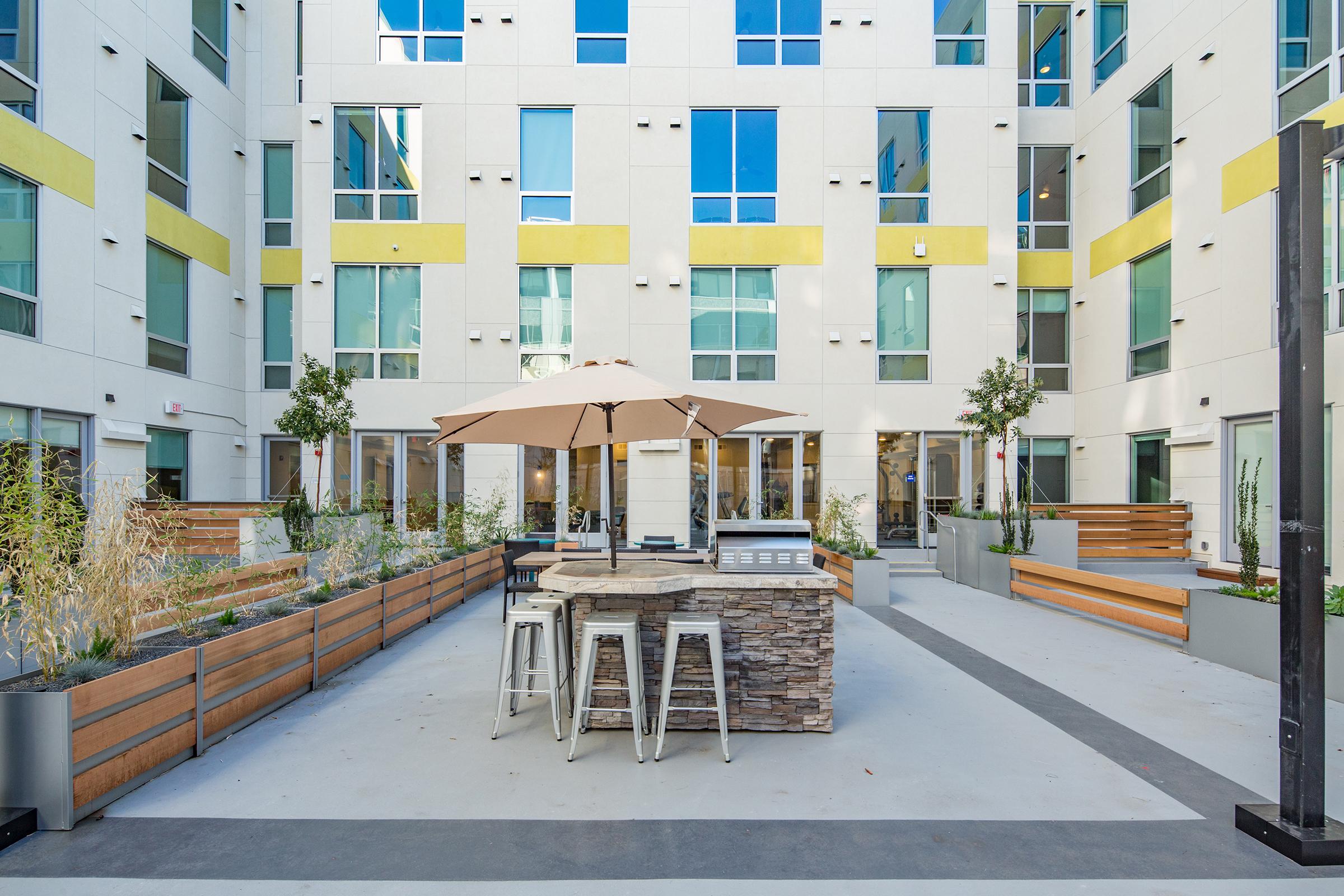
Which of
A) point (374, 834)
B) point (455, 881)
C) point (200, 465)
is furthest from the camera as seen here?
point (200, 465)

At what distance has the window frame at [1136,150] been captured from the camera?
10312 millimetres

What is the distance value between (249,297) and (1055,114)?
1627cm

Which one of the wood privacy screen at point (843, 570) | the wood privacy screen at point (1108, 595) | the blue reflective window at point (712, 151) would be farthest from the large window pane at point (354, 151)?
the wood privacy screen at point (1108, 595)

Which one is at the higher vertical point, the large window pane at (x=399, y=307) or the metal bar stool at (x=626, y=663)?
the large window pane at (x=399, y=307)

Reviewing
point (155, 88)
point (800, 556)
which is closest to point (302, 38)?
point (155, 88)

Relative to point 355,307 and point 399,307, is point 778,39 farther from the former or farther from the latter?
point 355,307

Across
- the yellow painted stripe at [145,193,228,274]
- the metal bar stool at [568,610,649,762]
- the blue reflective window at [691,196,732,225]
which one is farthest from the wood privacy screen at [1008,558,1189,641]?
the yellow painted stripe at [145,193,228,274]

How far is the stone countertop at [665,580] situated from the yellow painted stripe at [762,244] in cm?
848

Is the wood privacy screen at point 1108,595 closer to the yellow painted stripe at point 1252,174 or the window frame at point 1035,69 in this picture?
the yellow painted stripe at point 1252,174

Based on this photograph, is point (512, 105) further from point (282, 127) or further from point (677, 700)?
point (677, 700)

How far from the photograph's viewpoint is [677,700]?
4043 mm

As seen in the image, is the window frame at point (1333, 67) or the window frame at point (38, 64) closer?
the window frame at point (1333, 67)

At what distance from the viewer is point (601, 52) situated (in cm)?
1145

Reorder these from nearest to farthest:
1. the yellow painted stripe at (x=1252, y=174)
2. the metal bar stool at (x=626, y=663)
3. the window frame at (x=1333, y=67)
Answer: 1. the metal bar stool at (x=626, y=663)
2. the window frame at (x=1333, y=67)
3. the yellow painted stripe at (x=1252, y=174)
